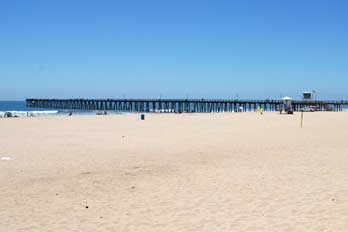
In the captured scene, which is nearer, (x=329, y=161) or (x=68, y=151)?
(x=329, y=161)

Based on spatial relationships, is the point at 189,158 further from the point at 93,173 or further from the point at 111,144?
the point at 111,144

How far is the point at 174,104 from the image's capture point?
7288 centimetres

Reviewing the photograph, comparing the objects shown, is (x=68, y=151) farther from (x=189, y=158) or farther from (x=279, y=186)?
(x=279, y=186)

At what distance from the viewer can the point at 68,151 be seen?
1241 centimetres

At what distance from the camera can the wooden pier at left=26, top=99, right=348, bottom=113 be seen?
2557 inches

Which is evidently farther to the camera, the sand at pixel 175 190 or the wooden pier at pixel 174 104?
the wooden pier at pixel 174 104

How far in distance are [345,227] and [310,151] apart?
730 centimetres

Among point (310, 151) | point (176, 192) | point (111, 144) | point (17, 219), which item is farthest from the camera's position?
point (111, 144)

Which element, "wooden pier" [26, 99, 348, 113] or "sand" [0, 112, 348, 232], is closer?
"sand" [0, 112, 348, 232]

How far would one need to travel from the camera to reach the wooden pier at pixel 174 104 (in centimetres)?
6494

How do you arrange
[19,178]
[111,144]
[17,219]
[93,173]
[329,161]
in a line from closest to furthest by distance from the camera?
[17,219] < [19,178] < [93,173] < [329,161] < [111,144]

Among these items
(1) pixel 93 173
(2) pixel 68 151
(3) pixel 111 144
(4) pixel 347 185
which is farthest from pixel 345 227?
(3) pixel 111 144

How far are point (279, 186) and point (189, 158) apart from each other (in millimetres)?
3906

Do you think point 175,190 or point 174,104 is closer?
point 175,190
